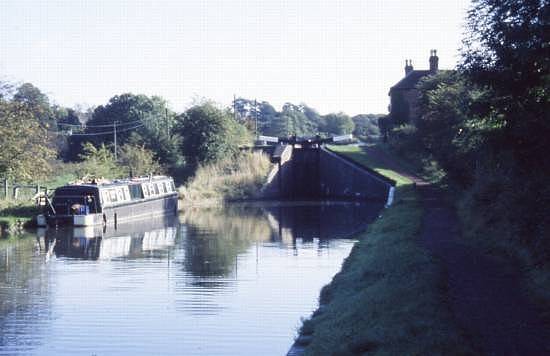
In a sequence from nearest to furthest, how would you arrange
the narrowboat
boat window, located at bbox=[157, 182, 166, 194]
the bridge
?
the narrowboat, boat window, located at bbox=[157, 182, 166, 194], the bridge

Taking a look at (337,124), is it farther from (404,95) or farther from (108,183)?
(108,183)

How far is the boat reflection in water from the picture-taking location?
2177 cm

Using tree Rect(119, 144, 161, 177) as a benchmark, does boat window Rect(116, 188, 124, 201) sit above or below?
below

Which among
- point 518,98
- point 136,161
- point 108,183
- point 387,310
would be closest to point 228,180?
point 136,161

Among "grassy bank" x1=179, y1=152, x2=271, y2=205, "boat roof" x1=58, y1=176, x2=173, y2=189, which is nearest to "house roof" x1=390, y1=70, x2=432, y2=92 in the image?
"grassy bank" x1=179, y1=152, x2=271, y2=205

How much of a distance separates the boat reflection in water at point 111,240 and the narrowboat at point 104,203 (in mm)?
569

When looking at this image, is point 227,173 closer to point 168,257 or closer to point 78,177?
point 78,177

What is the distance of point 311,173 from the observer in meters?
50.7

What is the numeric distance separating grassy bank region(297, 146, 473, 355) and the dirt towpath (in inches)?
8.9

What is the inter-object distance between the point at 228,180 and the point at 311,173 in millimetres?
7393

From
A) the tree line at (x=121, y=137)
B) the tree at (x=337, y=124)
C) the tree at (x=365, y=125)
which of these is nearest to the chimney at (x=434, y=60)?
the tree line at (x=121, y=137)

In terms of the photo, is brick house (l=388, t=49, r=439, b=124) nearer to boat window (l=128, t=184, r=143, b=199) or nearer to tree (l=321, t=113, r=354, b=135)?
boat window (l=128, t=184, r=143, b=199)

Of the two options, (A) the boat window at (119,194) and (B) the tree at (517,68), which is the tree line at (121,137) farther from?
(B) the tree at (517,68)

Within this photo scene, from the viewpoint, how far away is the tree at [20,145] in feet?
93.5
